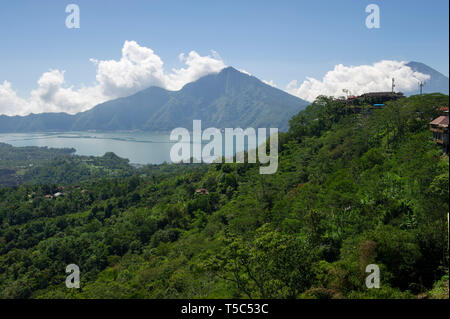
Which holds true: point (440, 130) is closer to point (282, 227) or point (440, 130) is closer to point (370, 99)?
point (282, 227)

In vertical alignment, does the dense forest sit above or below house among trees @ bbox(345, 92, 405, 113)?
below

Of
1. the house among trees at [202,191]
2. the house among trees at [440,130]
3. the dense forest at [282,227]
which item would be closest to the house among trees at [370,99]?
the dense forest at [282,227]

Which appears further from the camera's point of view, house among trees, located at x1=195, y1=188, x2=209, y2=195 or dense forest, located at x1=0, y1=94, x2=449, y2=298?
house among trees, located at x1=195, y1=188, x2=209, y2=195

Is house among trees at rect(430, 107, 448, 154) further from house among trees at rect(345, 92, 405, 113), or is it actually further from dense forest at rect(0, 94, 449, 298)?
house among trees at rect(345, 92, 405, 113)

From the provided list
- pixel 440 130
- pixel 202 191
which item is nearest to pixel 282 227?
pixel 440 130

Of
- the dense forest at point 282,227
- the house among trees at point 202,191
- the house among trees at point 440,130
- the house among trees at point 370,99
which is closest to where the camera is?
the dense forest at point 282,227

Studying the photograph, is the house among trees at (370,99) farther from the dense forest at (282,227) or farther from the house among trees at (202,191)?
the house among trees at (202,191)

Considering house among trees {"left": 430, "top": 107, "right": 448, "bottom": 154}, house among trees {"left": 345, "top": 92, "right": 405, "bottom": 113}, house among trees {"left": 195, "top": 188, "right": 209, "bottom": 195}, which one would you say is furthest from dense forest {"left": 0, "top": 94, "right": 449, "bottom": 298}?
house among trees {"left": 345, "top": 92, "right": 405, "bottom": 113}

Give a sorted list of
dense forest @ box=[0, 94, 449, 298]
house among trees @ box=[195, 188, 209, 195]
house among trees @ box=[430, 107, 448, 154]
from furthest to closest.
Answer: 1. house among trees @ box=[195, 188, 209, 195]
2. house among trees @ box=[430, 107, 448, 154]
3. dense forest @ box=[0, 94, 449, 298]

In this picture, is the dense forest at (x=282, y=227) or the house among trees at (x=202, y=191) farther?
the house among trees at (x=202, y=191)
